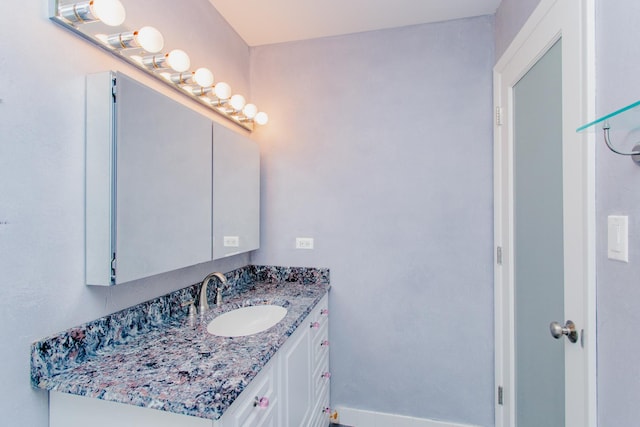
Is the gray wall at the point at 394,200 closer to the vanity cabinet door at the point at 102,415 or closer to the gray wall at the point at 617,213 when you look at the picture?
the gray wall at the point at 617,213

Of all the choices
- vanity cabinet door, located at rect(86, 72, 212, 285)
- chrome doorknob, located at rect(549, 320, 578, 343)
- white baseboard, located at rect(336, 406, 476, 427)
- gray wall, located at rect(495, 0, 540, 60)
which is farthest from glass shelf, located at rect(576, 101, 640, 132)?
white baseboard, located at rect(336, 406, 476, 427)

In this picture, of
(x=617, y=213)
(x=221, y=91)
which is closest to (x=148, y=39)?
(x=221, y=91)

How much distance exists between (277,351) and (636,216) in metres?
1.11

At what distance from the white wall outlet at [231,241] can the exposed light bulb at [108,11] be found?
0.94 m

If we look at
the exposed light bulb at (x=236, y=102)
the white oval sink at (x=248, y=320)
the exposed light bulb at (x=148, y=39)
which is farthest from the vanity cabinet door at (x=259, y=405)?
the exposed light bulb at (x=236, y=102)

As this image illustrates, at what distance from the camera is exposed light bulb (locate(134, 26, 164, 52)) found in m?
1.01

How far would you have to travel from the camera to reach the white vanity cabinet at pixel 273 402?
2.58ft

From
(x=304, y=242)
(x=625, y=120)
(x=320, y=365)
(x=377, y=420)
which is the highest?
(x=625, y=120)

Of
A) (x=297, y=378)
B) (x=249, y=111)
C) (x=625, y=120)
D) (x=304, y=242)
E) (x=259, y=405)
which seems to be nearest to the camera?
(x=625, y=120)

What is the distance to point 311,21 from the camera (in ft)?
5.79

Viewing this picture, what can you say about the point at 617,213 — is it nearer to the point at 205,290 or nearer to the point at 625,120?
the point at 625,120

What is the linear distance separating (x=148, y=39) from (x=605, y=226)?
1524 millimetres

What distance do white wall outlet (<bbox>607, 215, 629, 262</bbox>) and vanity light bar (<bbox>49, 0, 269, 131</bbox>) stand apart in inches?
58.6

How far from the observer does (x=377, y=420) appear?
1.84 metres
